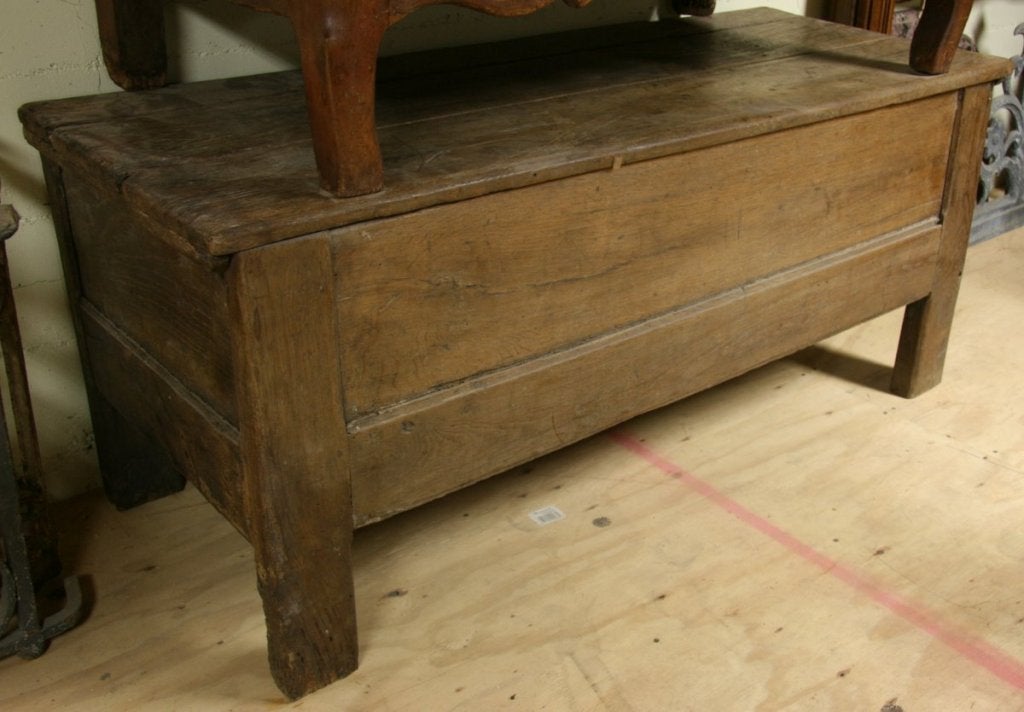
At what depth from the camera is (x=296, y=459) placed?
1.33 m

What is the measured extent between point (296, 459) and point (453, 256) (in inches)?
12.1

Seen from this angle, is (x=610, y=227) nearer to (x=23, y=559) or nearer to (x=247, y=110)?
(x=247, y=110)

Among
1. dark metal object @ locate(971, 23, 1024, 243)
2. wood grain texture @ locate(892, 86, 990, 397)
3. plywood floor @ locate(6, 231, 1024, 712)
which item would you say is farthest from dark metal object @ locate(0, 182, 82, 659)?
dark metal object @ locate(971, 23, 1024, 243)

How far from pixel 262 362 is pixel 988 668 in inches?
40.0

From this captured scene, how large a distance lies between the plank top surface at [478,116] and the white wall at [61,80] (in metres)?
0.06

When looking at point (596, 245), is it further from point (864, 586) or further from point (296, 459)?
point (864, 586)

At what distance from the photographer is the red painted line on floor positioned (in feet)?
4.92

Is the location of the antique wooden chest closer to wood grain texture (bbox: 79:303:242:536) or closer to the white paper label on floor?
wood grain texture (bbox: 79:303:242:536)

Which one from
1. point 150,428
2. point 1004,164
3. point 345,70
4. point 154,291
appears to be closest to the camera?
point 345,70

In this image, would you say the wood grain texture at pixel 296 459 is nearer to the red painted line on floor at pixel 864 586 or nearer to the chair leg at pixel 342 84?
the chair leg at pixel 342 84

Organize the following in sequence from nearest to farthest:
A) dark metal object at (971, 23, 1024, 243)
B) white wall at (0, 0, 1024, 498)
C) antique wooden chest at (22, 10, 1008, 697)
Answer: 1. antique wooden chest at (22, 10, 1008, 697)
2. white wall at (0, 0, 1024, 498)
3. dark metal object at (971, 23, 1024, 243)

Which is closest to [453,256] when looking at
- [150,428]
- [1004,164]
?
[150,428]

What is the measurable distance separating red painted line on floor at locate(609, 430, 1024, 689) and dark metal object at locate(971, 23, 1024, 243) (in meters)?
1.41

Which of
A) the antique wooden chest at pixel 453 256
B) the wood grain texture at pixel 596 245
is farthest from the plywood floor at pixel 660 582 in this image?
the wood grain texture at pixel 596 245
